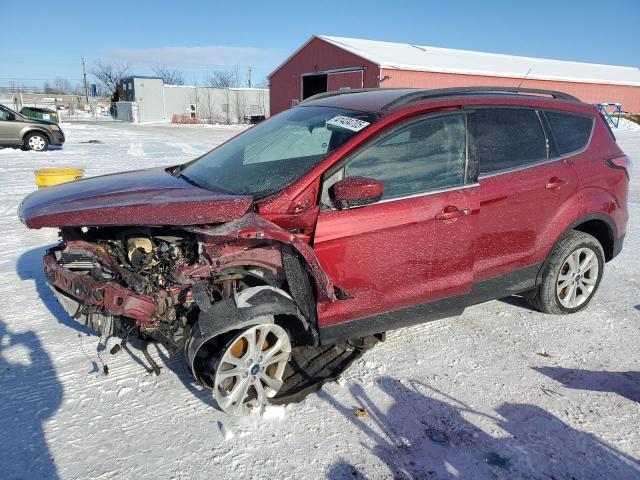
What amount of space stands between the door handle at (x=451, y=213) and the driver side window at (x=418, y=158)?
0.51 ft

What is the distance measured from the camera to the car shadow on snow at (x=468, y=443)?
2371 millimetres

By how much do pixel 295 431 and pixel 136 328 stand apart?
46.0 inches

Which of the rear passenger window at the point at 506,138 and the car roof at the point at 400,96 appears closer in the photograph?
the car roof at the point at 400,96

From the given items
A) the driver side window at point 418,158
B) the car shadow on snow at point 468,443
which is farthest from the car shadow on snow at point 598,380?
the driver side window at point 418,158

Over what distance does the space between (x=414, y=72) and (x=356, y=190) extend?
25.0m

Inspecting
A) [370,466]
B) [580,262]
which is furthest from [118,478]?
[580,262]

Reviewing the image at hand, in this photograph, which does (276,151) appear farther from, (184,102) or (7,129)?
(184,102)

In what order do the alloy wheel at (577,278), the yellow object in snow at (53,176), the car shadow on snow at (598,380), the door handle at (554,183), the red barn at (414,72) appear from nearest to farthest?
the car shadow on snow at (598,380)
the door handle at (554,183)
the alloy wheel at (577,278)
the yellow object in snow at (53,176)
the red barn at (414,72)

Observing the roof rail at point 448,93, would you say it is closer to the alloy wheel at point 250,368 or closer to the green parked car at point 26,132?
the alloy wheel at point 250,368

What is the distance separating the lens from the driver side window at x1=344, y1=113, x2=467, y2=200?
9.63 ft

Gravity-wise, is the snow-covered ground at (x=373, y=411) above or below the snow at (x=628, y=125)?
below

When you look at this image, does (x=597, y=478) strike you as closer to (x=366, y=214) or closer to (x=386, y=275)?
(x=386, y=275)

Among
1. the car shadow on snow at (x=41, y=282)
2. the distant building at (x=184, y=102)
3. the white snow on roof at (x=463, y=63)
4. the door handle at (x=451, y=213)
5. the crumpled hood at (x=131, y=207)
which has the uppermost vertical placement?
the white snow on roof at (x=463, y=63)

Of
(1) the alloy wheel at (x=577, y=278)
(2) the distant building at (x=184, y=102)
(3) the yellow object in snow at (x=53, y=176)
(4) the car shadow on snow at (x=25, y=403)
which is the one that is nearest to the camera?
(4) the car shadow on snow at (x=25, y=403)
